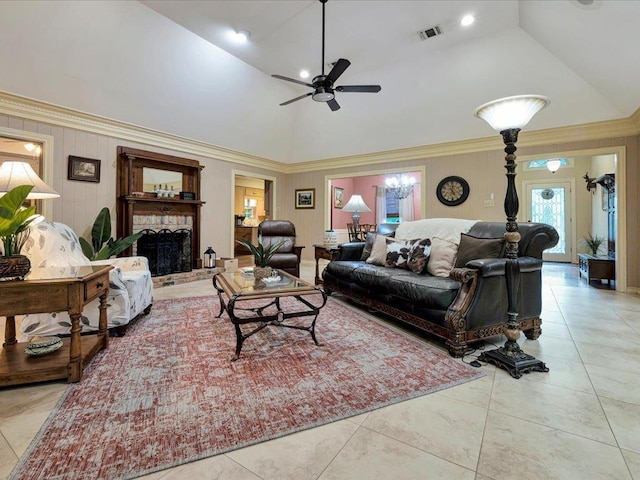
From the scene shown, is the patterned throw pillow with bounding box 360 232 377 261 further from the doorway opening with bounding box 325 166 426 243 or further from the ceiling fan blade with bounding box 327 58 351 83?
the doorway opening with bounding box 325 166 426 243

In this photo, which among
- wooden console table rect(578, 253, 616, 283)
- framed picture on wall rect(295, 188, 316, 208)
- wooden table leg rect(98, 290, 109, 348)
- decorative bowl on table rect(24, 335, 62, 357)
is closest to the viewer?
decorative bowl on table rect(24, 335, 62, 357)

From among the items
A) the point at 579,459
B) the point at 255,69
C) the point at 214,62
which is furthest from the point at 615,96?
the point at 214,62

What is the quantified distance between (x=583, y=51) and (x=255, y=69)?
452 centimetres

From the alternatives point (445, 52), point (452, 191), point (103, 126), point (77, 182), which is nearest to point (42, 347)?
point (77, 182)

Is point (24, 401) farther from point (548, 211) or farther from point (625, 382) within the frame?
point (548, 211)

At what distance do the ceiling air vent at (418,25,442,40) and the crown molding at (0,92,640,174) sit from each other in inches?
80.9

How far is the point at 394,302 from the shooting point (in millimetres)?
2830

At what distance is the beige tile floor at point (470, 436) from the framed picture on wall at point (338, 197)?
23.3ft

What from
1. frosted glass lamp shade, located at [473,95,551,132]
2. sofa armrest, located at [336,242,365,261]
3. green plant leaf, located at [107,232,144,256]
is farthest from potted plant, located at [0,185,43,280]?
sofa armrest, located at [336,242,365,261]

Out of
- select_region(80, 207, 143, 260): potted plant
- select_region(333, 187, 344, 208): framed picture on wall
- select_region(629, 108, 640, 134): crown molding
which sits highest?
select_region(629, 108, 640, 134): crown molding

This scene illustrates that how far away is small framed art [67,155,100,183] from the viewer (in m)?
4.30

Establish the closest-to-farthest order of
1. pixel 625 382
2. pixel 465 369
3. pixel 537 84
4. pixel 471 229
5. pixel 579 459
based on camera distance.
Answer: pixel 579 459 → pixel 625 382 → pixel 465 369 → pixel 471 229 → pixel 537 84

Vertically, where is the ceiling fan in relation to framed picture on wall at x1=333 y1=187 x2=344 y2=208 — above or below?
above

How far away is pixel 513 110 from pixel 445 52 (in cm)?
326
